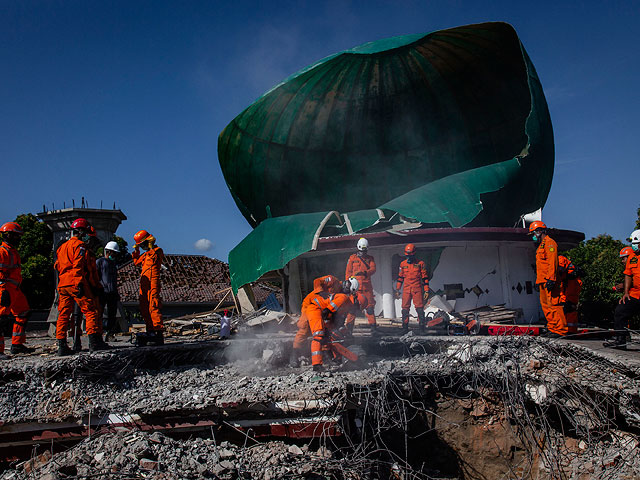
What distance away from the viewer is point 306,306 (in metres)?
5.82

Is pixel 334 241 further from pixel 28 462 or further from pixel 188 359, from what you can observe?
pixel 28 462

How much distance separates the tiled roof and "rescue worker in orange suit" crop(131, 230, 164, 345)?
15227 mm

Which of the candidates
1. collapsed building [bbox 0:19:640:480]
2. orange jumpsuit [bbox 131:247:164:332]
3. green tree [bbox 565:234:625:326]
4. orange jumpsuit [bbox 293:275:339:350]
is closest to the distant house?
collapsed building [bbox 0:19:640:480]

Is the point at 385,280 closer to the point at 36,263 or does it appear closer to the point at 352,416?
the point at 352,416

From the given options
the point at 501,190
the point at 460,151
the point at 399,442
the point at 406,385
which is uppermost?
the point at 460,151

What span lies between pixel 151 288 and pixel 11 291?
1.73 m

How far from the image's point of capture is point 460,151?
11.8 metres

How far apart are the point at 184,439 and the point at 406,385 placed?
8.11ft

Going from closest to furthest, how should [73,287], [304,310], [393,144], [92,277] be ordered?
1. [73,287]
2. [92,277]
3. [304,310]
4. [393,144]

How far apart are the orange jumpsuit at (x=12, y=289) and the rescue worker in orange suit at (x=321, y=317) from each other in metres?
3.79

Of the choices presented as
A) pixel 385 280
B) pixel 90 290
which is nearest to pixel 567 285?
pixel 385 280

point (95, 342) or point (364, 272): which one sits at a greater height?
point (364, 272)

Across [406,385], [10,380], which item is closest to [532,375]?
[406,385]

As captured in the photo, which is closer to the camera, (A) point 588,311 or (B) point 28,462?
(B) point 28,462
